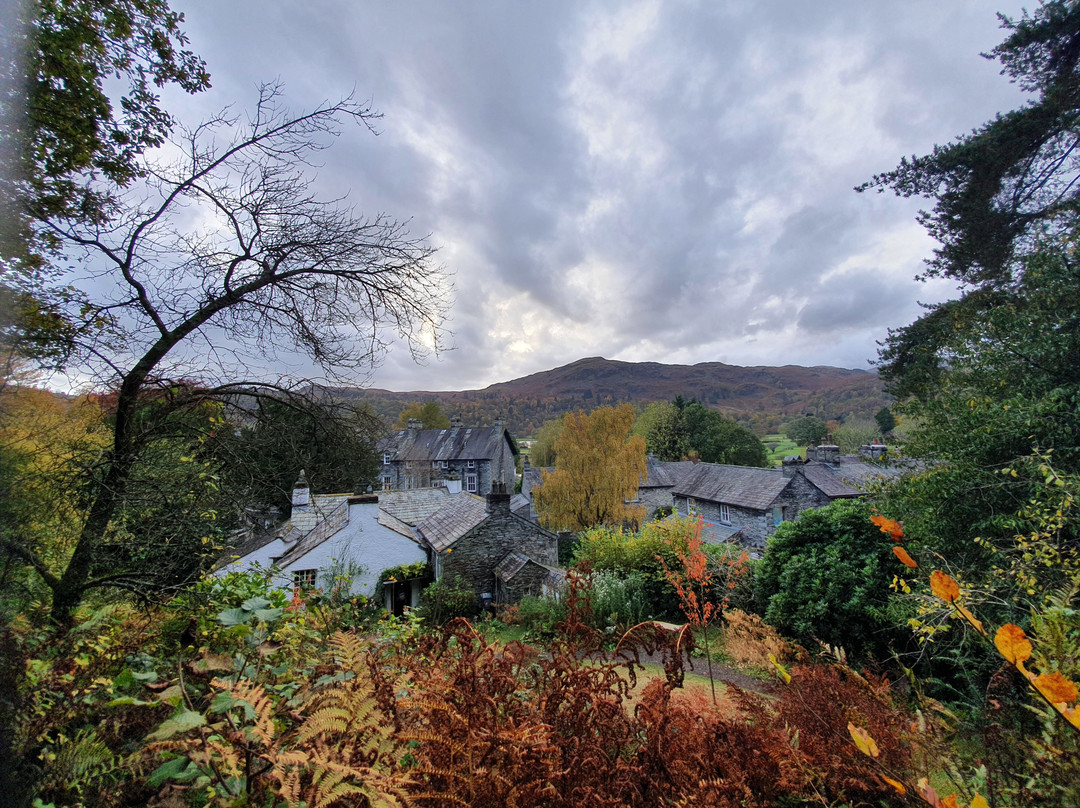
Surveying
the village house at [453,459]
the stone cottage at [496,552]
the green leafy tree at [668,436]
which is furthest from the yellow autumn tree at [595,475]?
the green leafy tree at [668,436]

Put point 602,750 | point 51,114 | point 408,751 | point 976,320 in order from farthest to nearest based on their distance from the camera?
point 976,320 < point 51,114 < point 602,750 < point 408,751

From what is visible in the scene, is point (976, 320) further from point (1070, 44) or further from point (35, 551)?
point (35, 551)

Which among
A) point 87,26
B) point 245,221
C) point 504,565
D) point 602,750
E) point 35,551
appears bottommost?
point 504,565

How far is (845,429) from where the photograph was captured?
50969mm

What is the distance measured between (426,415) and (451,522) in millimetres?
45680

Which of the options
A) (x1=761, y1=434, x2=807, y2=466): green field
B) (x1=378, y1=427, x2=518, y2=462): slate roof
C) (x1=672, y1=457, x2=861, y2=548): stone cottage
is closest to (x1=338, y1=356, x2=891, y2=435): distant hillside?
(x1=761, y1=434, x2=807, y2=466): green field

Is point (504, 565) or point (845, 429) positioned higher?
point (845, 429)

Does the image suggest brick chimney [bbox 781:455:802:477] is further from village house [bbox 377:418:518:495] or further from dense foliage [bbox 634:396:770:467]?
village house [bbox 377:418:518:495]

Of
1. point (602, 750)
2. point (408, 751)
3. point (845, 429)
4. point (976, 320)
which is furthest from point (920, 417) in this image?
point (845, 429)

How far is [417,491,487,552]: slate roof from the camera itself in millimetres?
13719

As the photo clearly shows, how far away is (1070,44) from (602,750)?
47.7 feet

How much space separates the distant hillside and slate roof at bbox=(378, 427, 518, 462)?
156 ft

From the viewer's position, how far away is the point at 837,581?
27.1ft

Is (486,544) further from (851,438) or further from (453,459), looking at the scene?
(851,438)
